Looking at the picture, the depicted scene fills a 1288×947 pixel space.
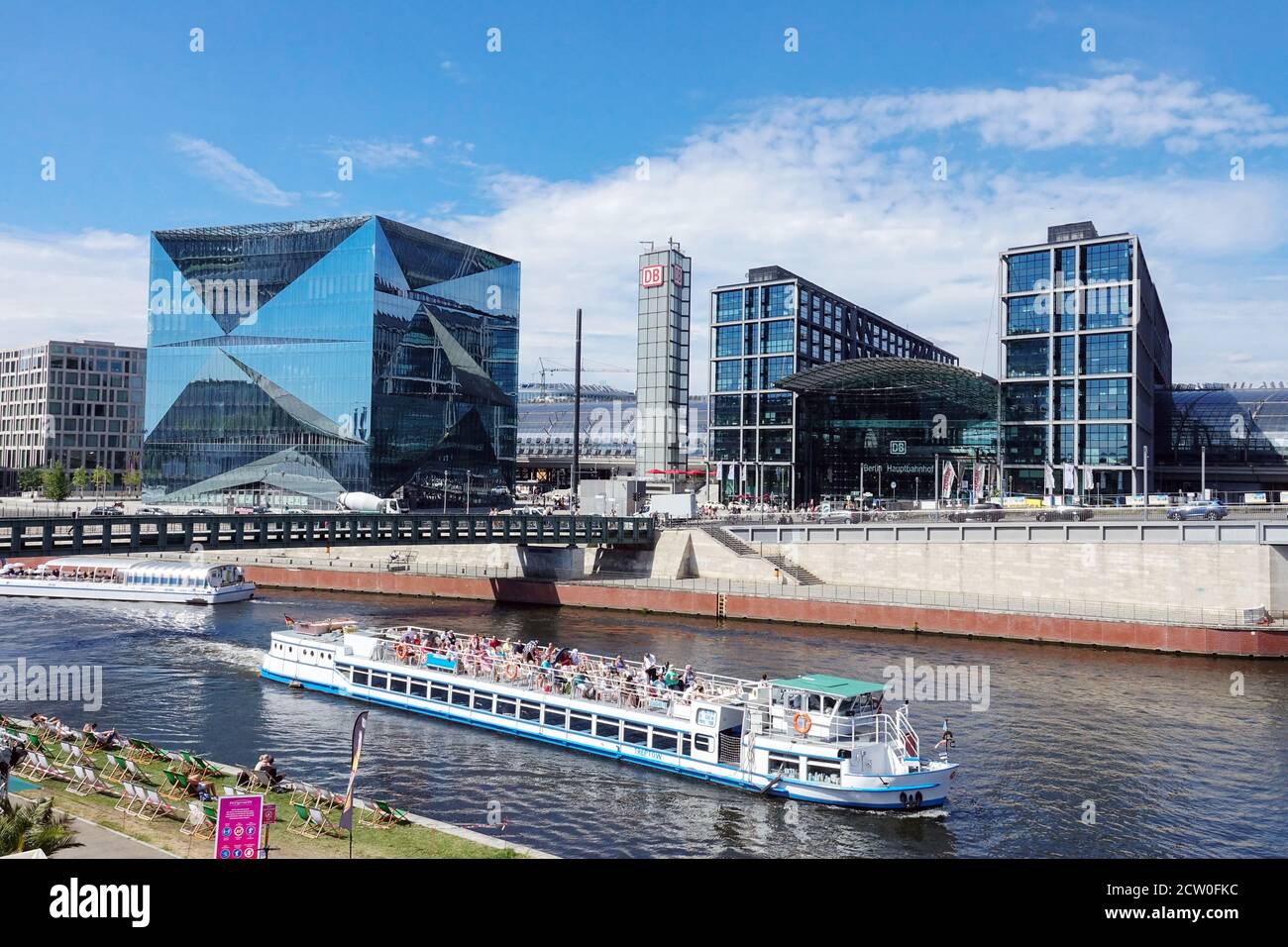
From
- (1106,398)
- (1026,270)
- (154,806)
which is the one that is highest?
(1026,270)

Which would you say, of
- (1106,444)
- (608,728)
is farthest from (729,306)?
(608,728)

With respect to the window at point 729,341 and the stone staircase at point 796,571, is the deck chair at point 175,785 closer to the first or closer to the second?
the stone staircase at point 796,571

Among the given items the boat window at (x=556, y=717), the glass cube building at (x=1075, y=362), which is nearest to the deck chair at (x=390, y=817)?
the boat window at (x=556, y=717)

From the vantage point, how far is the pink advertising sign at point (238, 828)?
17.7 metres

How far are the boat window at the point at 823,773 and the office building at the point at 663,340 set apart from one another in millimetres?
93765

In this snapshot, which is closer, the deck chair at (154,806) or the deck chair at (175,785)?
the deck chair at (154,806)

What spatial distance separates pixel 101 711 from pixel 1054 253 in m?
115

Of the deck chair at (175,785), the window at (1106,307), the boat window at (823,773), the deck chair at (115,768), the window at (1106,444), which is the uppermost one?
the window at (1106,307)

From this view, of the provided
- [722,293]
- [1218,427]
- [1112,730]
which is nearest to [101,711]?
[1112,730]

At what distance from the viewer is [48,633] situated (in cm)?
6088

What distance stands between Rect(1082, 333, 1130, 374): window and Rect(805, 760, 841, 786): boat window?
9989 centimetres

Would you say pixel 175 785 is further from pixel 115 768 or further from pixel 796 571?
pixel 796 571

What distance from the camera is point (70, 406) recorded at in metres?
188

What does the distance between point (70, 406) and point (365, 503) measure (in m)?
111
